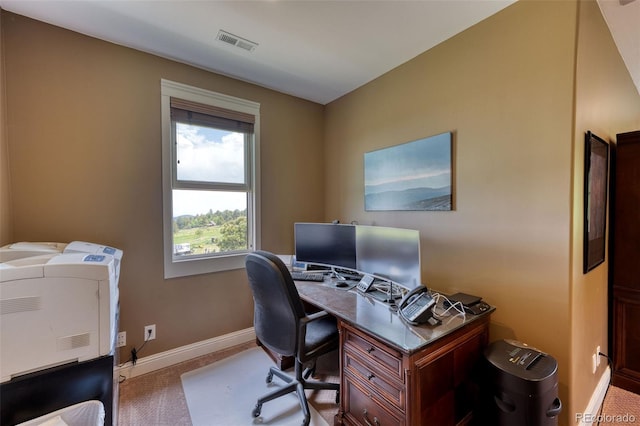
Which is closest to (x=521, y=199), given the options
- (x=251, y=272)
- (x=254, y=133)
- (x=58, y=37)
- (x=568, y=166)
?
(x=568, y=166)

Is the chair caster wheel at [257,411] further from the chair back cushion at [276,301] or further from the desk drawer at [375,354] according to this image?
the desk drawer at [375,354]

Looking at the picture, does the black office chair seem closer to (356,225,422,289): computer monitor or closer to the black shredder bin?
(356,225,422,289): computer monitor

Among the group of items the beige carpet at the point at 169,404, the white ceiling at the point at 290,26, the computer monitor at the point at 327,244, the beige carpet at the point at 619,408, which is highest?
the white ceiling at the point at 290,26

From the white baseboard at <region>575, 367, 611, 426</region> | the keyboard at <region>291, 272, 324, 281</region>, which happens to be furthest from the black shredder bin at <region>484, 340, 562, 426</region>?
the keyboard at <region>291, 272, 324, 281</region>

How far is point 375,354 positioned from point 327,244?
1111 mm

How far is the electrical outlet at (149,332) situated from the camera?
2.17 meters

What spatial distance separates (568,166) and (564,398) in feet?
4.23

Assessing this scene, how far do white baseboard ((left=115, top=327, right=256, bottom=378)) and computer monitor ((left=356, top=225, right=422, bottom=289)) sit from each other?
1462 millimetres

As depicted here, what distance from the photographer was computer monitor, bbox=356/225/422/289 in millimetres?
1629

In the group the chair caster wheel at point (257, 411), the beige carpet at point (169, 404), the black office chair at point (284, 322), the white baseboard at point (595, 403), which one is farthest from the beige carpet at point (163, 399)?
the white baseboard at point (595, 403)

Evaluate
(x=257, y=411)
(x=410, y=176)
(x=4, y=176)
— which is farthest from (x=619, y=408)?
(x=4, y=176)

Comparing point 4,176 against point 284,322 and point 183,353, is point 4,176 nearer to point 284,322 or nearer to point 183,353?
point 183,353

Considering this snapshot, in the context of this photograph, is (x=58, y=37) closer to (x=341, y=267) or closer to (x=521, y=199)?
(x=341, y=267)

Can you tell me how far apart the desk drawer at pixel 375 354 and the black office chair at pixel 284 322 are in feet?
0.75
